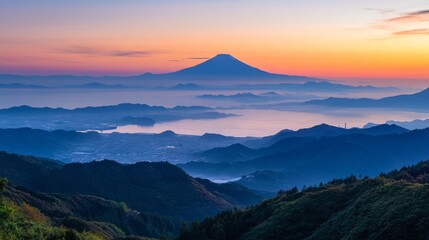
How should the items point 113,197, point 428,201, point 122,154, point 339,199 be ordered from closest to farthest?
point 428,201 → point 339,199 → point 113,197 → point 122,154

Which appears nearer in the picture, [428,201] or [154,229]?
[428,201]

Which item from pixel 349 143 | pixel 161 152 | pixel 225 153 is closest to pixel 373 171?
pixel 349 143

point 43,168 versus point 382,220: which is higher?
point 382,220

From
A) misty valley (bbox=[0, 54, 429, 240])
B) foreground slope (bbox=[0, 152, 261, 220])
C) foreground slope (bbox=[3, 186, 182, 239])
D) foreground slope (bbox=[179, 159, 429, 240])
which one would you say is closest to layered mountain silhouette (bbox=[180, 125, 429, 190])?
misty valley (bbox=[0, 54, 429, 240])

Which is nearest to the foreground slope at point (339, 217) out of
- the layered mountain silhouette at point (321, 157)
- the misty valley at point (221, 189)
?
the misty valley at point (221, 189)

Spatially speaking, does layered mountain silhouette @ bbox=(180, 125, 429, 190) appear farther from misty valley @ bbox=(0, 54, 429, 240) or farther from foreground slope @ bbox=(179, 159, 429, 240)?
foreground slope @ bbox=(179, 159, 429, 240)

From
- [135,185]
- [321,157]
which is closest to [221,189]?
[135,185]

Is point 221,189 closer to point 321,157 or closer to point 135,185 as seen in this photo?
point 135,185

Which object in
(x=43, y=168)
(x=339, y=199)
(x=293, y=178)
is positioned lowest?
(x=293, y=178)

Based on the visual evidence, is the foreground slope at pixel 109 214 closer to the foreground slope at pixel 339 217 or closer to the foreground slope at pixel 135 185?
the foreground slope at pixel 135 185

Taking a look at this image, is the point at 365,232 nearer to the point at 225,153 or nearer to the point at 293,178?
the point at 293,178
